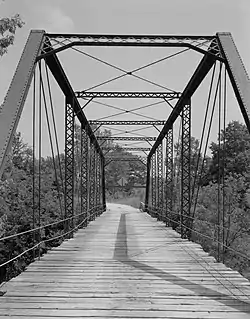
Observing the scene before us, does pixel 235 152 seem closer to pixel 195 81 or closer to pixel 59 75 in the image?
pixel 195 81

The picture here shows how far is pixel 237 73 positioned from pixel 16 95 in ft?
13.6

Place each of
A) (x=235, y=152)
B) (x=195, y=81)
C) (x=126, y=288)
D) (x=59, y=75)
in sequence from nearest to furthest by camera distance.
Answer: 1. (x=126, y=288)
2. (x=59, y=75)
3. (x=195, y=81)
4. (x=235, y=152)

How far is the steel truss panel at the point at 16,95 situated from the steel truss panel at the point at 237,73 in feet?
12.5

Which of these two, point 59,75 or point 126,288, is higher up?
point 59,75

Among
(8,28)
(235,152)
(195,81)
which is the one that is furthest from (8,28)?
(235,152)

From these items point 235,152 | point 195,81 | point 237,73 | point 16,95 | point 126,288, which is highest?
point 235,152

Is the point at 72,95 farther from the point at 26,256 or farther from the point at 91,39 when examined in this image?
the point at 26,256

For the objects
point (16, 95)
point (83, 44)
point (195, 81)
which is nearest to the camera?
point (16, 95)

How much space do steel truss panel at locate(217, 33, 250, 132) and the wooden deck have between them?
2836mm

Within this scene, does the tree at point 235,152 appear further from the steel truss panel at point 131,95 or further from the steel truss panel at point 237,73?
the steel truss panel at point 237,73

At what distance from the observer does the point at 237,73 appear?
9562mm

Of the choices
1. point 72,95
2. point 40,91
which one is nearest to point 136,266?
point 40,91

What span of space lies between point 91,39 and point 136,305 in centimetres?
692

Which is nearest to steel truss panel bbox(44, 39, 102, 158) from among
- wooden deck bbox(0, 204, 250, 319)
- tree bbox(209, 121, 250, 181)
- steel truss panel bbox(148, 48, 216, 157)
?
steel truss panel bbox(148, 48, 216, 157)
